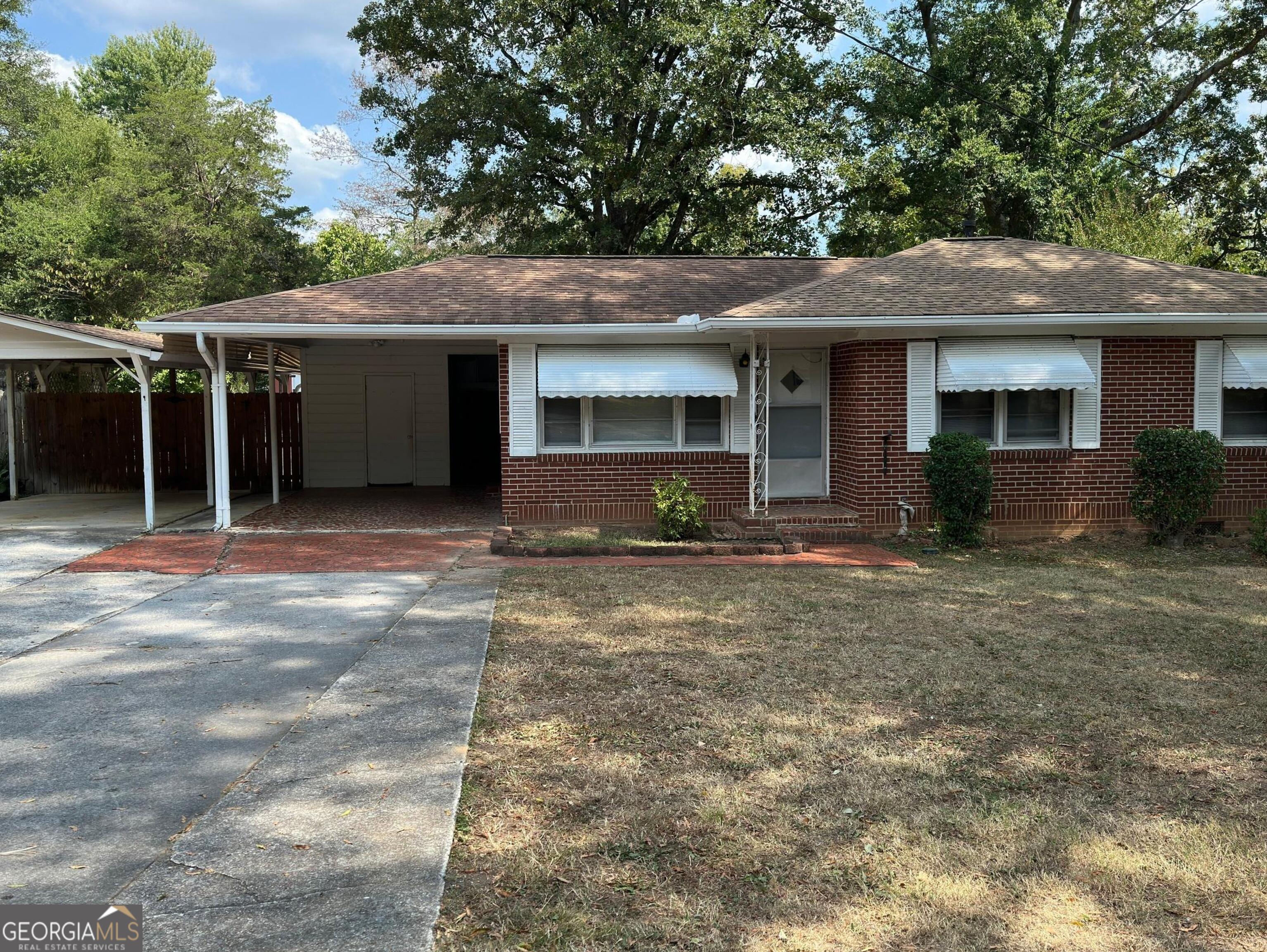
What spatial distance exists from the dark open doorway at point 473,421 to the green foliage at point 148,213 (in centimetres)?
1276

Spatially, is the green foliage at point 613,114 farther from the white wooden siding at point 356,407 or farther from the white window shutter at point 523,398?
the white window shutter at point 523,398

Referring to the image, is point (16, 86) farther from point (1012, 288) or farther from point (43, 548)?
point (1012, 288)

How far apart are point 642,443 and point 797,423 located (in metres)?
2.18

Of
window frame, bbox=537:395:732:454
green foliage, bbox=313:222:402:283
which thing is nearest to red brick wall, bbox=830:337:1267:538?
window frame, bbox=537:395:732:454

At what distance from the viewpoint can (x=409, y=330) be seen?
1233cm

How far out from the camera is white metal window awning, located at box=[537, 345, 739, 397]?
12492 millimetres

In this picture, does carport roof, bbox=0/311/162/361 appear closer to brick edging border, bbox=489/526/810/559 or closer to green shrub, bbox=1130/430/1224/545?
brick edging border, bbox=489/526/810/559

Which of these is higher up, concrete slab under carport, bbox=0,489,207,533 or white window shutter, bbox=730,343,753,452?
white window shutter, bbox=730,343,753,452

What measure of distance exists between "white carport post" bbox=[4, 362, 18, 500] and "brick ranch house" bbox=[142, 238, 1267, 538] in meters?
5.70

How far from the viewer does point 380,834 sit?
12.9 ft

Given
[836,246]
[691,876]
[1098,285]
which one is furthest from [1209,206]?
[691,876]

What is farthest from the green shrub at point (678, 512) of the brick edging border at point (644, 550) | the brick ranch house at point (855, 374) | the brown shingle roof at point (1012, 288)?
the brown shingle roof at point (1012, 288)

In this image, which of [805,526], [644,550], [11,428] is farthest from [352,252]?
[644,550]

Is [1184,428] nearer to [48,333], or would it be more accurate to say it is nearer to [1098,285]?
[1098,285]
